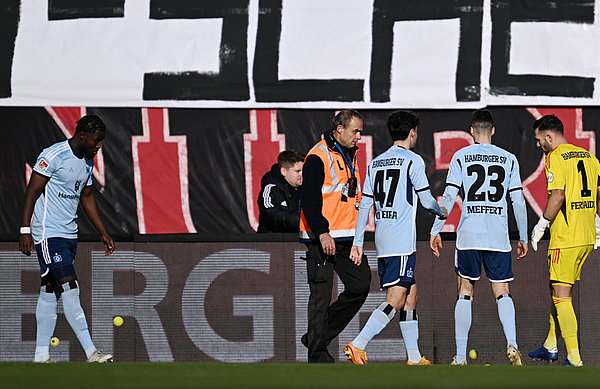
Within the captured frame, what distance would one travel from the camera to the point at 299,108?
11.3m

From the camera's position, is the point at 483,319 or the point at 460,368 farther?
the point at 483,319

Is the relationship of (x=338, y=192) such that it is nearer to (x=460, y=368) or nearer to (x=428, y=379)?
(x=460, y=368)

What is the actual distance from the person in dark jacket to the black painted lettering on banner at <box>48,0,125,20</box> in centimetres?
250

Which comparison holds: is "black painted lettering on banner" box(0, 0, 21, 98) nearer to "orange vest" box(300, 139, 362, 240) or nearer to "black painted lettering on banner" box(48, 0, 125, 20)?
"black painted lettering on banner" box(48, 0, 125, 20)

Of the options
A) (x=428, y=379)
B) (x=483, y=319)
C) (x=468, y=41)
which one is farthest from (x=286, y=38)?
(x=428, y=379)

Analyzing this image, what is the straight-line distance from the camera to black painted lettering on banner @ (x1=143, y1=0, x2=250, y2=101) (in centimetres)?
1137

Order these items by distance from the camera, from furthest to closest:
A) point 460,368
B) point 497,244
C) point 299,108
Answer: point 299,108, point 497,244, point 460,368

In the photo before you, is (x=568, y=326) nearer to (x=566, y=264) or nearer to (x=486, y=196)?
(x=566, y=264)

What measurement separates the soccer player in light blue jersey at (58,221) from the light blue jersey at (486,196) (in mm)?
2794

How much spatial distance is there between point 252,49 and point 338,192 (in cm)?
325

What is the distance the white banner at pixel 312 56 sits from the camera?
11273 mm

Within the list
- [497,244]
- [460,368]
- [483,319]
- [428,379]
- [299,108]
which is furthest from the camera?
[299,108]

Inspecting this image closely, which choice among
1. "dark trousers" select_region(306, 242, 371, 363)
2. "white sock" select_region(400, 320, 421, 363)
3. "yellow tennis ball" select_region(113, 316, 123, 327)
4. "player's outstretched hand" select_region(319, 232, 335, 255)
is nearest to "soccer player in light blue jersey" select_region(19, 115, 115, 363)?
"yellow tennis ball" select_region(113, 316, 123, 327)

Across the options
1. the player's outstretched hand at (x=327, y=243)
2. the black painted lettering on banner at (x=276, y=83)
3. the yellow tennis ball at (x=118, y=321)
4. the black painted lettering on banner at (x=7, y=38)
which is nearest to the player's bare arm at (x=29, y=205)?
the yellow tennis ball at (x=118, y=321)
